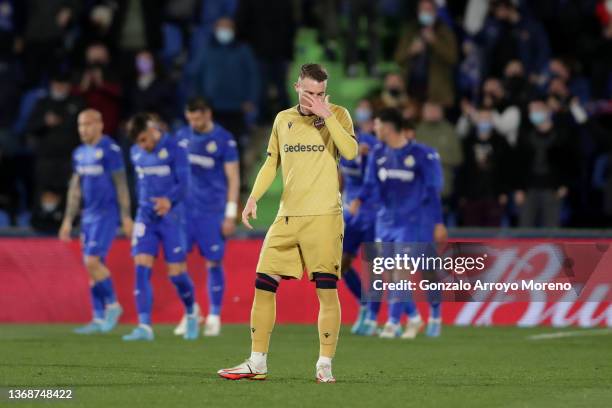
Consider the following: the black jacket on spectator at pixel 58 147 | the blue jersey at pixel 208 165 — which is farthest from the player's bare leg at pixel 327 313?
the black jacket on spectator at pixel 58 147

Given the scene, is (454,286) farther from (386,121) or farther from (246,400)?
(386,121)

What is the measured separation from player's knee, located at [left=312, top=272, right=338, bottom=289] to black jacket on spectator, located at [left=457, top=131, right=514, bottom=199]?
9.50 m

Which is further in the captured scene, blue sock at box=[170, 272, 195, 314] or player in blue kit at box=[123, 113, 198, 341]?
blue sock at box=[170, 272, 195, 314]

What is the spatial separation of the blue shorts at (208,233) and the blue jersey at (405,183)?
169cm

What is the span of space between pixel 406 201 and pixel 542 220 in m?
3.87

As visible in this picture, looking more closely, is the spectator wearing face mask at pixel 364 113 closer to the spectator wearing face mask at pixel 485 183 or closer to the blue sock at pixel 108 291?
the spectator wearing face mask at pixel 485 183

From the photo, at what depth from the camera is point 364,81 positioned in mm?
23812

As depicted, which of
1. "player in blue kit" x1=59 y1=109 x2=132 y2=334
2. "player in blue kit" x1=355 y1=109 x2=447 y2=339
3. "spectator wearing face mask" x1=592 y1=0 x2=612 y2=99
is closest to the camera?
"player in blue kit" x1=355 y1=109 x2=447 y2=339

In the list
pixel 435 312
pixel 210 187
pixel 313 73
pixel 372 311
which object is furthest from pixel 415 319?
pixel 313 73

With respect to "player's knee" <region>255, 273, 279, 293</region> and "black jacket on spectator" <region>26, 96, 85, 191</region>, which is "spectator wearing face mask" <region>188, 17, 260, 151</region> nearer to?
"black jacket on spectator" <region>26, 96, 85, 191</region>

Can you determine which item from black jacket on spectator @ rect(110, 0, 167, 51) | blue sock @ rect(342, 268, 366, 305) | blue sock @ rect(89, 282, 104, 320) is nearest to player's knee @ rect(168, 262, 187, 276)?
blue sock @ rect(89, 282, 104, 320)

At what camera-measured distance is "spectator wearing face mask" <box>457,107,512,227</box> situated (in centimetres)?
2000

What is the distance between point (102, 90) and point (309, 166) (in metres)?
11.4

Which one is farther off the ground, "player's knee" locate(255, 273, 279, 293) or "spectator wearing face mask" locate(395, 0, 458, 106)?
"spectator wearing face mask" locate(395, 0, 458, 106)
